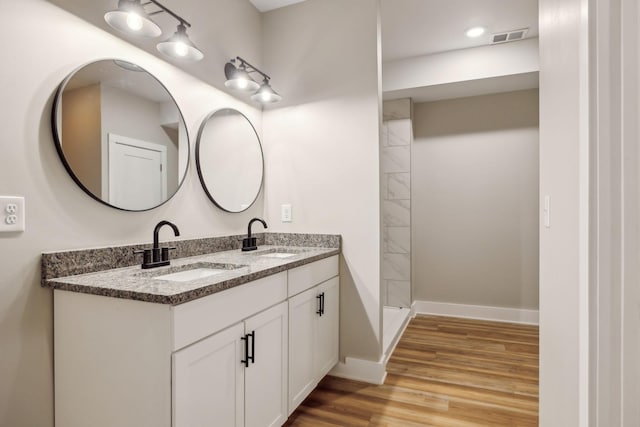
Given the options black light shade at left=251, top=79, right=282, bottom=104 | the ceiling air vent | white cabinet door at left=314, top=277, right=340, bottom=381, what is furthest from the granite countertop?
the ceiling air vent

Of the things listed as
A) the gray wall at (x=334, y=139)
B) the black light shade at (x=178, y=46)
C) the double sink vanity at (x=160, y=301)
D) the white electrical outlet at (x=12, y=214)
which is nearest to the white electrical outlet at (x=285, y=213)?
the gray wall at (x=334, y=139)

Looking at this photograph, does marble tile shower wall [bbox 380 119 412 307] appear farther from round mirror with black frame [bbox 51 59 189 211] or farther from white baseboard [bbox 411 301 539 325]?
round mirror with black frame [bbox 51 59 189 211]

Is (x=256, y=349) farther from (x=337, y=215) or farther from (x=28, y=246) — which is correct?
(x=337, y=215)

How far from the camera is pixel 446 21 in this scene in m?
2.70

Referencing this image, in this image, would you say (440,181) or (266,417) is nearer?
(266,417)

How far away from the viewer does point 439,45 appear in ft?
10.1

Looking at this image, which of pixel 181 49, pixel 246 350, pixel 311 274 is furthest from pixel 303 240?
pixel 181 49

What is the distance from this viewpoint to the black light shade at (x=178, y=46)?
1610 millimetres

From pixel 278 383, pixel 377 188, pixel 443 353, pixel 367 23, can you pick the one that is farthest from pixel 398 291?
pixel 367 23

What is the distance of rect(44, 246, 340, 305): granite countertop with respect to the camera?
1062mm

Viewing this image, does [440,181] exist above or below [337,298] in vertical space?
above

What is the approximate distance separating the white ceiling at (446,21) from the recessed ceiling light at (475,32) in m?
0.04

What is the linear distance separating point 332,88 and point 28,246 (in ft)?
6.39

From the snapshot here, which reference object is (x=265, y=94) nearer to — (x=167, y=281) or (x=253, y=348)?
(x=167, y=281)
